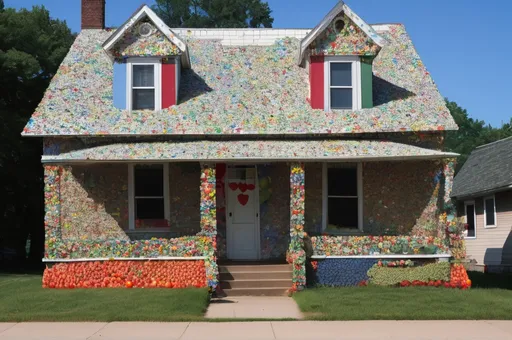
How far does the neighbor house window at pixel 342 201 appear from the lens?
17.0 metres

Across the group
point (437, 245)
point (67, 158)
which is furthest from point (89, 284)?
point (437, 245)

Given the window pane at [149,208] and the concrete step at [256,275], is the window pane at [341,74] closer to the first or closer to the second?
the concrete step at [256,275]

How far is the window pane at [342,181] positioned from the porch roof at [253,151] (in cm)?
101

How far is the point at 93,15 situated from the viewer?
20.1 m

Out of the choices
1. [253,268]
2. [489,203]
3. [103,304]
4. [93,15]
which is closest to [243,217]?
[253,268]

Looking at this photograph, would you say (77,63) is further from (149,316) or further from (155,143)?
(149,316)

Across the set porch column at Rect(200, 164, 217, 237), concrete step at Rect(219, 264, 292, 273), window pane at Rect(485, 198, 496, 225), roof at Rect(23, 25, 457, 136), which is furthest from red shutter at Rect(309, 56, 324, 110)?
window pane at Rect(485, 198, 496, 225)

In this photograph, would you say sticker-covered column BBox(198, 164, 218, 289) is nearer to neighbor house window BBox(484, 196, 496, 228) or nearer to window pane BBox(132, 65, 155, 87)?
window pane BBox(132, 65, 155, 87)

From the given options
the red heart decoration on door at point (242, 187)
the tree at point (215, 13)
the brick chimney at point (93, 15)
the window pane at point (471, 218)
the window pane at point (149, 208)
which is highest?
the tree at point (215, 13)

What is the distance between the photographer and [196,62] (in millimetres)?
18906

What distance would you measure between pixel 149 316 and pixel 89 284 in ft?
13.2

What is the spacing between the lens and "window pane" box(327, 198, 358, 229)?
17.0 metres

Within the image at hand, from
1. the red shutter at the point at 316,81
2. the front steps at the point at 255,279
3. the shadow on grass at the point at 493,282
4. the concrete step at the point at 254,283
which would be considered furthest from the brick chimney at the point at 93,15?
the shadow on grass at the point at 493,282

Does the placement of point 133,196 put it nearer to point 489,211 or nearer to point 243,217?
point 243,217
